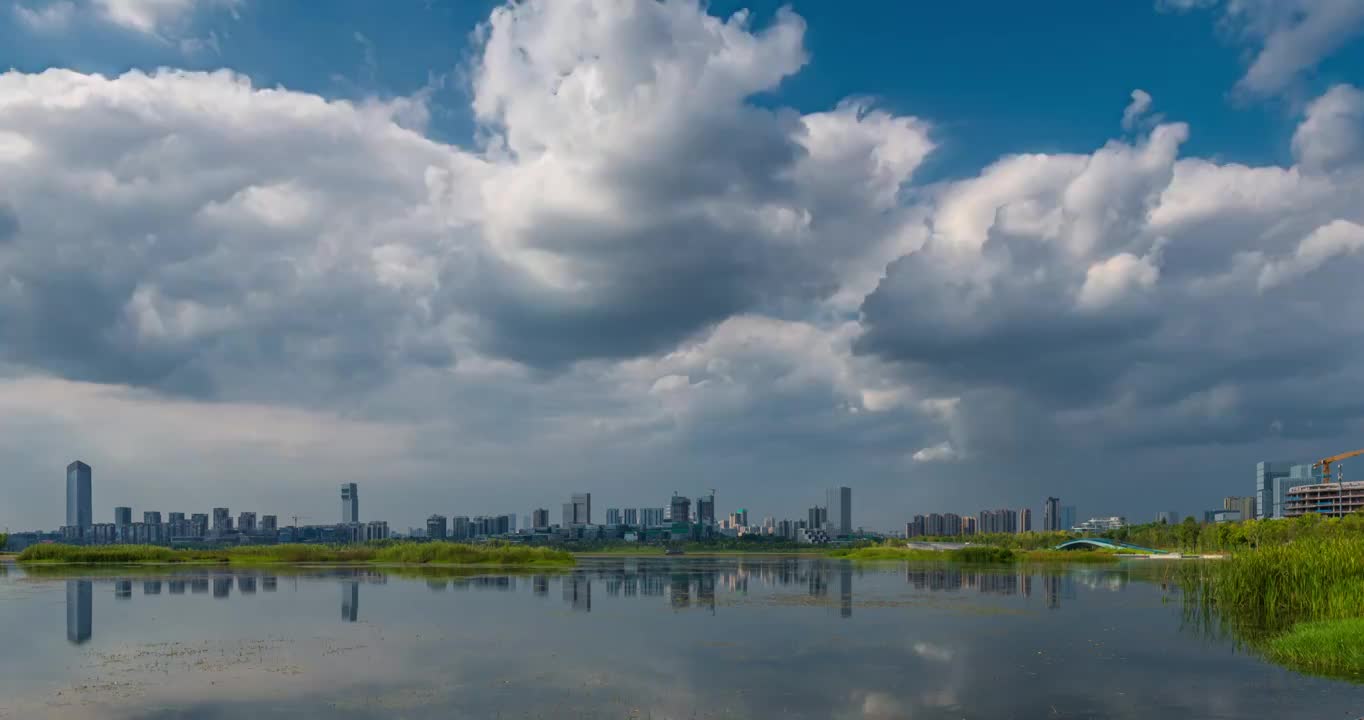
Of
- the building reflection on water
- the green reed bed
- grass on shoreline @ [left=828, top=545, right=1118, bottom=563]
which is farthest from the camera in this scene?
grass on shoreline @ [left=828, top=545, right=1118, bottom=563]

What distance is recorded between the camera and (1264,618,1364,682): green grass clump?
25406 millimetres

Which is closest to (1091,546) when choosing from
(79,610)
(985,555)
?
(985,555)

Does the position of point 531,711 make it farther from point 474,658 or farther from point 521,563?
point 521,563

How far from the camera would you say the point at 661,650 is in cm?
2941

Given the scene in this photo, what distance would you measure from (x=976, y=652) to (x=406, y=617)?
73.9 feet

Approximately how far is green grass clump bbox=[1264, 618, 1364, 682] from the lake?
39.1 inches

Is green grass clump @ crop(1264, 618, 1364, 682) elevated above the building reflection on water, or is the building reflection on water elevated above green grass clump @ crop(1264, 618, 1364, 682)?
green grass clump @ crop(1264, 618, 1364, 682)

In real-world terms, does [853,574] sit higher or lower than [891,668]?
lower

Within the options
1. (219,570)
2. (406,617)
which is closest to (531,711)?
(406,617)

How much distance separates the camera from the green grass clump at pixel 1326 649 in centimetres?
2541

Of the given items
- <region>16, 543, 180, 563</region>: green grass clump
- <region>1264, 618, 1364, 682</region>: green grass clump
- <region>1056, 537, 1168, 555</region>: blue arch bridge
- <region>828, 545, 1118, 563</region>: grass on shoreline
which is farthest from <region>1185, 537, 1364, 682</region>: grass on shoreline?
<region>1056, 537, 1168, 555</region>: blue arch bridge

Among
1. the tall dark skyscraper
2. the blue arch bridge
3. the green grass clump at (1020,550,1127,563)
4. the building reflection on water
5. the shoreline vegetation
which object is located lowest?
the blue arch bridge

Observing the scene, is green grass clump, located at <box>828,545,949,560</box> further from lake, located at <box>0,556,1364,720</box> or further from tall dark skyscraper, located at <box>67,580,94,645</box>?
tall dark skyscraper, located at <box>67,580,94,645</box>

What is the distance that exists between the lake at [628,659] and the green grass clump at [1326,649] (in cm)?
99
